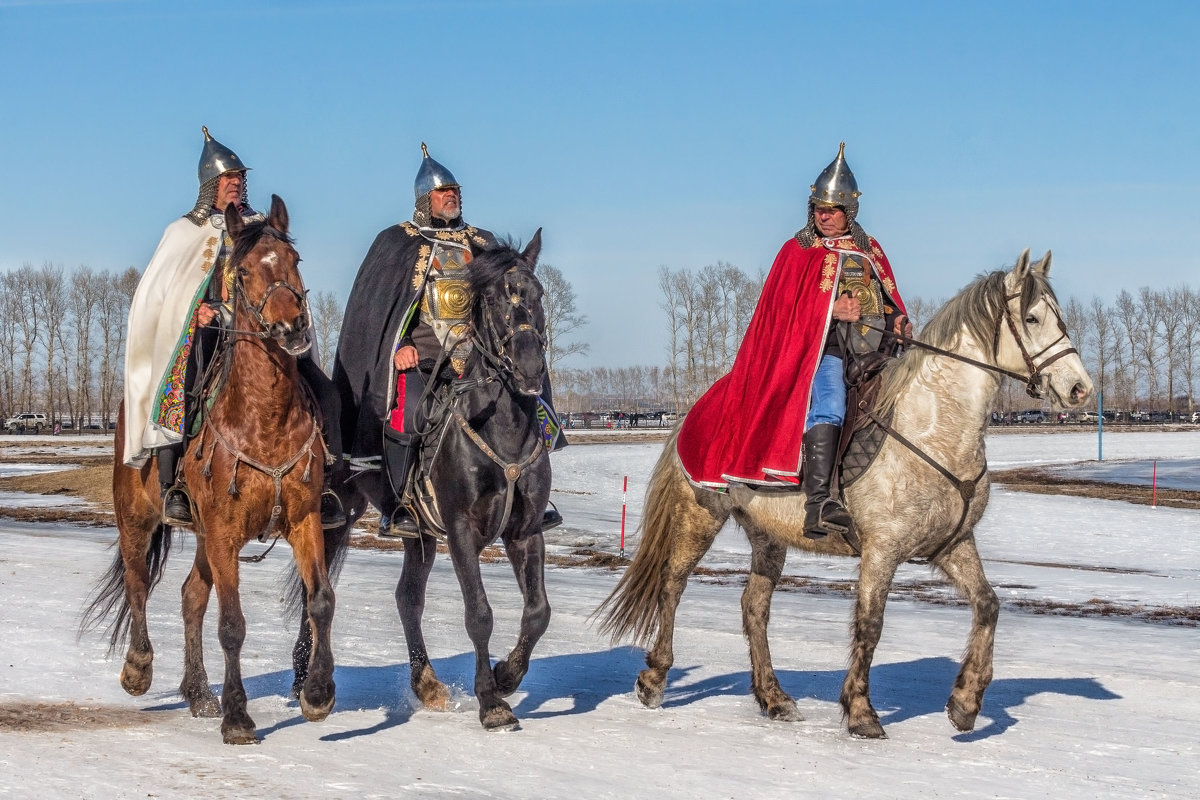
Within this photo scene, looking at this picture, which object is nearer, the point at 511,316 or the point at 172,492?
the point at 511,316

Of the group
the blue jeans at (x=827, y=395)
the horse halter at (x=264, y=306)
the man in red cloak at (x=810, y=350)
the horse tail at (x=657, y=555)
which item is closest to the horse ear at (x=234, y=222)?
the horse halter at (x=264, y=306)

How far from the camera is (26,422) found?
282ft

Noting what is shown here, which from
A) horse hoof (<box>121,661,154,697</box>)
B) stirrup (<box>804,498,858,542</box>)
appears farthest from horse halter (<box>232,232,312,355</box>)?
stirrup (<box>804,498,858,542</box>)

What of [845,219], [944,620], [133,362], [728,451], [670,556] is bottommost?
[944,620]

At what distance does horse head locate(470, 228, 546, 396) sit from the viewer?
7.05m

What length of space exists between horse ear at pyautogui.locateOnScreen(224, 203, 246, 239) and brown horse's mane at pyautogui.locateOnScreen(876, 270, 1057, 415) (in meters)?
3.73

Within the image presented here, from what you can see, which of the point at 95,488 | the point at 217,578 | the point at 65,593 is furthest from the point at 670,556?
the point at 95,488

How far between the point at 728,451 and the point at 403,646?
3417 mm

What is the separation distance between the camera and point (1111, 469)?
4178 cm

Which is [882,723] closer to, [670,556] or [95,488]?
[670,556]

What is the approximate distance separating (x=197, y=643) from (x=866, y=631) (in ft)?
12.8

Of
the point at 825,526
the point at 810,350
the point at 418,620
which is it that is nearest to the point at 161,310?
the point at 418,620

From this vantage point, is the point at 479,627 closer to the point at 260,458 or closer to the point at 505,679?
the point at 505,679

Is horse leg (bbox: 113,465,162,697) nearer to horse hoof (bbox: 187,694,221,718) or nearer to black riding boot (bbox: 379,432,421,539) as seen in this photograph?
horse hoof (bbox: 187,694,221,718)
